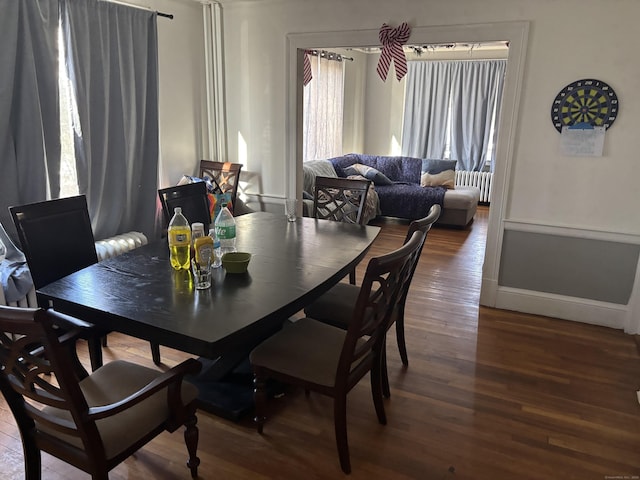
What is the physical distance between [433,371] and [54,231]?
7.06 feet

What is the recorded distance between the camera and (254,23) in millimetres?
4199

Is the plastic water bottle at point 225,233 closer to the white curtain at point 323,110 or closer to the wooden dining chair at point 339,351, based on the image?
the wooden dining chair at point 339,351

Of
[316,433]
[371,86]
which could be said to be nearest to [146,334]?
[316,433]

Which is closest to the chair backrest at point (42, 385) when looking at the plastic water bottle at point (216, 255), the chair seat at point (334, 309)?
the plastic water bottle at point (216, 255)

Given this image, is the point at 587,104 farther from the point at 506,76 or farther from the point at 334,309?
the point at 334,309

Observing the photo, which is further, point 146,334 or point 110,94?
point 110,94

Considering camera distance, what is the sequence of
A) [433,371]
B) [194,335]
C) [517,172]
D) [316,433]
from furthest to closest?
[517,172] < [433,371] < [316,433] < [194,335]

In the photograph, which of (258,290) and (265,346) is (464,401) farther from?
(258,290)

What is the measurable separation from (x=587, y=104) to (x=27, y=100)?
357cm

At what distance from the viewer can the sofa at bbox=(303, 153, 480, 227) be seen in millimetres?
6246

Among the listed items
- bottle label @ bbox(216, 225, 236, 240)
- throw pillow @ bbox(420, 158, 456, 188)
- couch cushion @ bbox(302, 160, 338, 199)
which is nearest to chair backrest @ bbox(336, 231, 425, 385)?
bottle label @ bbox(216, 225, 236, 240)

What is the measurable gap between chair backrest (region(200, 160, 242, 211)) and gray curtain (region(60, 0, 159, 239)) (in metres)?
0.61

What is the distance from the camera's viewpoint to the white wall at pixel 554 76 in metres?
3.11

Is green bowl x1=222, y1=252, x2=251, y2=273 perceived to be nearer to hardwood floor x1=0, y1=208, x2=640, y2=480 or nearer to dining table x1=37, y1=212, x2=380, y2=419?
dining table x1=37, y1=212, x2=380, y2=419
